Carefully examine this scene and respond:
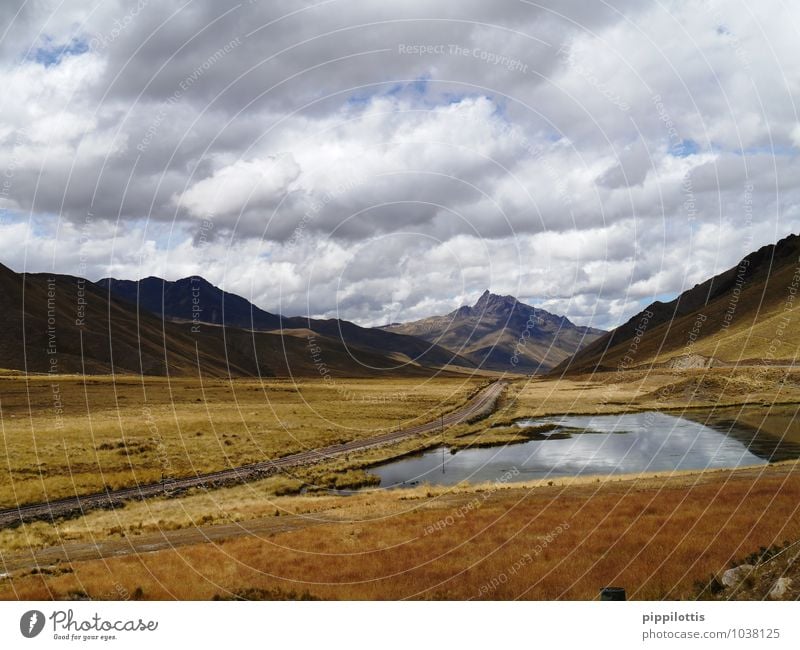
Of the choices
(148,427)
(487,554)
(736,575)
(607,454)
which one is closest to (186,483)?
(148,427)

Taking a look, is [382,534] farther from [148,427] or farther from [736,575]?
[148,427]

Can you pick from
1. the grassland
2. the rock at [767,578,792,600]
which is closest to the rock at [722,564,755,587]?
the grassland

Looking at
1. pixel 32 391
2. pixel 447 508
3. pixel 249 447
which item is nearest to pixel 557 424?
pixel 249 447

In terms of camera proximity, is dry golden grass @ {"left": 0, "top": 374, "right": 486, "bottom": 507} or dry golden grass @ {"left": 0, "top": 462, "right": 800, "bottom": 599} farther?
dry golden grass @ {"left": 0, "top": 374, "right": 486, "bottom": 507}

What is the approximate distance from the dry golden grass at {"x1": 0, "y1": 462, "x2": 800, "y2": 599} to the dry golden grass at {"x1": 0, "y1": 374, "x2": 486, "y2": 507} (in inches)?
984

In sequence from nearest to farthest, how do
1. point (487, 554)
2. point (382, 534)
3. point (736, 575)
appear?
point (736, 575) < point (487, 554) < point (382, 534)

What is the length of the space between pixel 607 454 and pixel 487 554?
160ft

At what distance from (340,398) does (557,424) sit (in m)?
68.0

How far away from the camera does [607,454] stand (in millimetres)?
68000

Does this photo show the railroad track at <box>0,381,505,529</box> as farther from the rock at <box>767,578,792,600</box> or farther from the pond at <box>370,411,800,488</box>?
the rock at <box>767,578,792,600</box>

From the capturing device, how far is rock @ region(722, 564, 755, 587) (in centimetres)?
1607

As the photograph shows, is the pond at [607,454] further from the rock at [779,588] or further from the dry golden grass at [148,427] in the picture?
the rock at [779,588]

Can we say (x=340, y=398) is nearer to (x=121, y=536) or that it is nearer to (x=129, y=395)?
(x=129, y=395)
